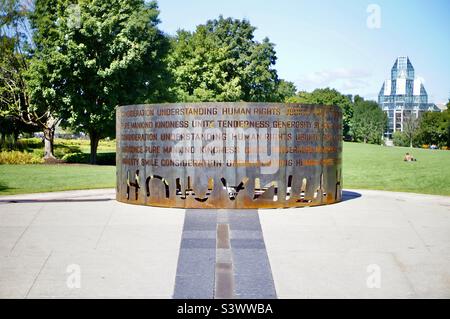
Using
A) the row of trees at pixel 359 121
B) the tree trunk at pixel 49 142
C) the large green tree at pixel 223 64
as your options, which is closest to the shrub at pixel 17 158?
the tree trunk at pixel 49 142

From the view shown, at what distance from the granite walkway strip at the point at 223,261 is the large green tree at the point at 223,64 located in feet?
103

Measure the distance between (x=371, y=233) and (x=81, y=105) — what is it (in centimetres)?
2503

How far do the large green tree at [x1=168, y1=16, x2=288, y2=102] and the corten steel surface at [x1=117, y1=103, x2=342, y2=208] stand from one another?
28.1 meters

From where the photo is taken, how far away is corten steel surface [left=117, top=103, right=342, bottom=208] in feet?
39.1

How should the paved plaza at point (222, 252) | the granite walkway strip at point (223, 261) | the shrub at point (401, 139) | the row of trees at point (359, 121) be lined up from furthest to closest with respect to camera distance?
the shrub at point (401, 139) → the row of trees at point (359, 121) → the paved plaza at point (222, 252) → the granite walkway strip at point (223, 261)

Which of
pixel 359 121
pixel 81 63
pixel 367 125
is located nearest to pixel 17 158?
pixel 81 63

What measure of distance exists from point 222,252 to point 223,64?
43958 mm

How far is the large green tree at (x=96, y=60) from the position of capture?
3062cm

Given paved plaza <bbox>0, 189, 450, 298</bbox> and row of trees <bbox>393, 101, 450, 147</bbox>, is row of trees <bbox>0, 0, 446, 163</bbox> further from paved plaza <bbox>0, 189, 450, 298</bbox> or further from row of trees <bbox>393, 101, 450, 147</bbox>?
row of trees <bbox>393, 101, 450, 147</bbox>

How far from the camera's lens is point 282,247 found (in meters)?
7.96

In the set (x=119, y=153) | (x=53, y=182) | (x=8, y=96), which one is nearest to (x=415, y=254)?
(x=119, y=153)

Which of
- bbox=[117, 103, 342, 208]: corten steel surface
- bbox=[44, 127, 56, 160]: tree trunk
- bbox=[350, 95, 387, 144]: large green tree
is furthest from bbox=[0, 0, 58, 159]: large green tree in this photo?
bbox=[350, 95, 387, 144]: large green tree

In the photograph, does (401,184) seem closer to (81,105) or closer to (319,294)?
(319,294)

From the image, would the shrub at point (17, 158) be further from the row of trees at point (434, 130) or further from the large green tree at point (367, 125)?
the large green tree at point (367, 125)
